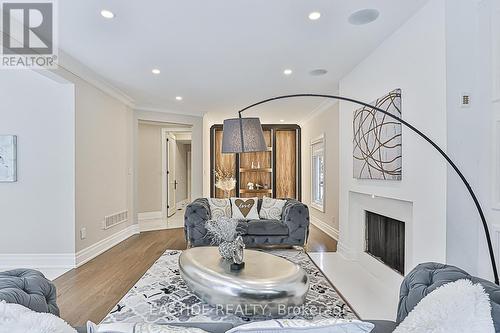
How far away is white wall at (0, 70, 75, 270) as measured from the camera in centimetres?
405

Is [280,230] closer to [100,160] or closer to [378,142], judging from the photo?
[378,142]

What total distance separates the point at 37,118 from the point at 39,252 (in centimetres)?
182

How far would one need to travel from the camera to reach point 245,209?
5297 mm

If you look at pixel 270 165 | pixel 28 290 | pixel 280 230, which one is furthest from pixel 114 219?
pixel 270 165

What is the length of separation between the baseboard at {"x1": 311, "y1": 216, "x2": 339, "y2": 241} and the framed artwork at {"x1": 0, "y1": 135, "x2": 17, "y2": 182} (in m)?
5.33

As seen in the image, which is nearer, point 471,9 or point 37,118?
→ point 471,9

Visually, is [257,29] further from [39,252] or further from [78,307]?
[39,252]

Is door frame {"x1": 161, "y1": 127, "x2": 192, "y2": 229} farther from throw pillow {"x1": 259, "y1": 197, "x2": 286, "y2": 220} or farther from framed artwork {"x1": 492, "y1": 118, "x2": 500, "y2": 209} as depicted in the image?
framed artwork {"x1": 492, "y1": 118, "x2": 500, "y2": 209}

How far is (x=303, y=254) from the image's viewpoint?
4.63 metres

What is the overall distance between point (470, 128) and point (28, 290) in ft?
9.44

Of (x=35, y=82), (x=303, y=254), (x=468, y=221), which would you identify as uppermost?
(x=35, y=82)

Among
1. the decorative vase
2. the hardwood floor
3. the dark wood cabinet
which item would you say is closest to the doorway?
the dark wood cabinet

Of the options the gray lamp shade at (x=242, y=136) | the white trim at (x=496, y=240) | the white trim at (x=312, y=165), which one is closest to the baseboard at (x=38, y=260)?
the gray lamp shade at (x=242, y=136)

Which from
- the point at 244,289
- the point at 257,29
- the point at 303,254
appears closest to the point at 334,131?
the point at 303,254
